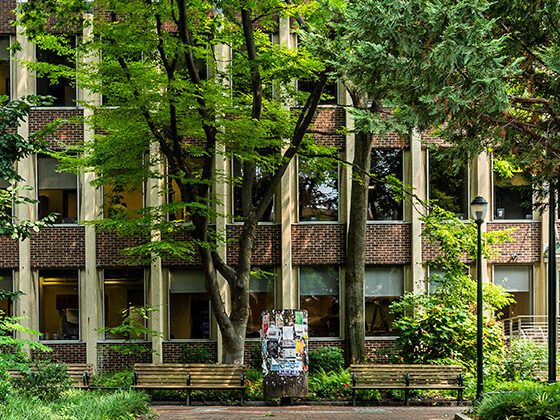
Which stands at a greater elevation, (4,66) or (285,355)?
(4,66)

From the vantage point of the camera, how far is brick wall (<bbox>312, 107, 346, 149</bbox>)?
23.2 meters

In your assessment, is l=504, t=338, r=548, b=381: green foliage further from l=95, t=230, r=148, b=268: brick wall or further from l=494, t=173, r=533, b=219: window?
l=95, t=230, r=148, b=268: brick wall

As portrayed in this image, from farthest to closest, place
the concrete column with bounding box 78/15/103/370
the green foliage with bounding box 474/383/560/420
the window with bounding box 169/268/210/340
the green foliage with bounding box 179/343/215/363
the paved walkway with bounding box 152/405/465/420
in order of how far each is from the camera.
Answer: the window with bounding box 169/268/210/340
the concrete column with bounding box 78/15/103/370
the green foliage with bounding box 179/343/215/363
the paved walkway with bounding box 152/405/465/420
the green foliage with bounding box 474/383/560/420

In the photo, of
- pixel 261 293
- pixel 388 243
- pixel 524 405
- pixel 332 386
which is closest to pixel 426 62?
pixel 524 405

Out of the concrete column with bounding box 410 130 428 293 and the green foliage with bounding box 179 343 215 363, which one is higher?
the concrete column with bounding box 410 130 428 293

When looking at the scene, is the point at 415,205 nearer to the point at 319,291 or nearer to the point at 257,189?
the point at 319,291

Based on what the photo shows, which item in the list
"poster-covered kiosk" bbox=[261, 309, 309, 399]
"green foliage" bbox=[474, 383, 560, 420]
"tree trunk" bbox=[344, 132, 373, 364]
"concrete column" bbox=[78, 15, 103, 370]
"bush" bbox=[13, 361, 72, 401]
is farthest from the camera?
"concrete column" bbox=[78, 15, 103, 370]

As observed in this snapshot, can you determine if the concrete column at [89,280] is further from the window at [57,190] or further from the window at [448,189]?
the window at [448,189]

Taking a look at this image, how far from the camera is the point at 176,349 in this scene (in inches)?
893

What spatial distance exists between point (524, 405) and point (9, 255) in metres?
Result: 16.3

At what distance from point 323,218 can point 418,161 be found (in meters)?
3.48

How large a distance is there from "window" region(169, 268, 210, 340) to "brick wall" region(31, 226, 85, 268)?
2907 mm

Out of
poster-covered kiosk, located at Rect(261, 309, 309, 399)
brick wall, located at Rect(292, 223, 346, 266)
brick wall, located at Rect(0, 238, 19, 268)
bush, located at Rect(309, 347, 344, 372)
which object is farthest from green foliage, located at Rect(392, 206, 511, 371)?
brick wall, located at Rect(0, 238, 19, 268)

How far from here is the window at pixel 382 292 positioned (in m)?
23.1
